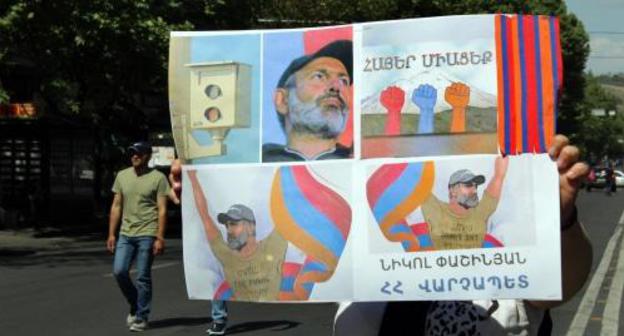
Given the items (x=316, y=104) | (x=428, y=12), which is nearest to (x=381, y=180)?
(x=316, y=104)

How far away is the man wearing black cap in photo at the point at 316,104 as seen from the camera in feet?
7.77

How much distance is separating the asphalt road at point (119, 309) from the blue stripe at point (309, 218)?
5.98m

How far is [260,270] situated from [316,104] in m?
0.47

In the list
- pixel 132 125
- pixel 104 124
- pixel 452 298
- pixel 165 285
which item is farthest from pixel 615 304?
pixel 132 125

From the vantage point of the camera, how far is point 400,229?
91.9 inches

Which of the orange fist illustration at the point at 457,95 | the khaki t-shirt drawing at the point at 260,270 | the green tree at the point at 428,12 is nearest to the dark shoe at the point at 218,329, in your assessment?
the khaki t-shirt drawing at the point at 260,270

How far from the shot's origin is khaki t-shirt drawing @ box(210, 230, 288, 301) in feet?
7.86

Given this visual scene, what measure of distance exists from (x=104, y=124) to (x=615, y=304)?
59.9 ft

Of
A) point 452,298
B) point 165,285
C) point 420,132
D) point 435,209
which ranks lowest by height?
point 165,285

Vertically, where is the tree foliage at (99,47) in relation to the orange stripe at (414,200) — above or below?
above

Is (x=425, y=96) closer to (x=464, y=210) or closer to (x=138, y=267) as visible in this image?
(x=464, y=210)

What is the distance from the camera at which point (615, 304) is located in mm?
10148

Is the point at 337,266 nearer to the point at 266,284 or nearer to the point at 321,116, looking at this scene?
the point at 266,284

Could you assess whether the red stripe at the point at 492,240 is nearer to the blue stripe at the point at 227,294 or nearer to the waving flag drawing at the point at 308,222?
the waving flag drawing at the point at 308,222
